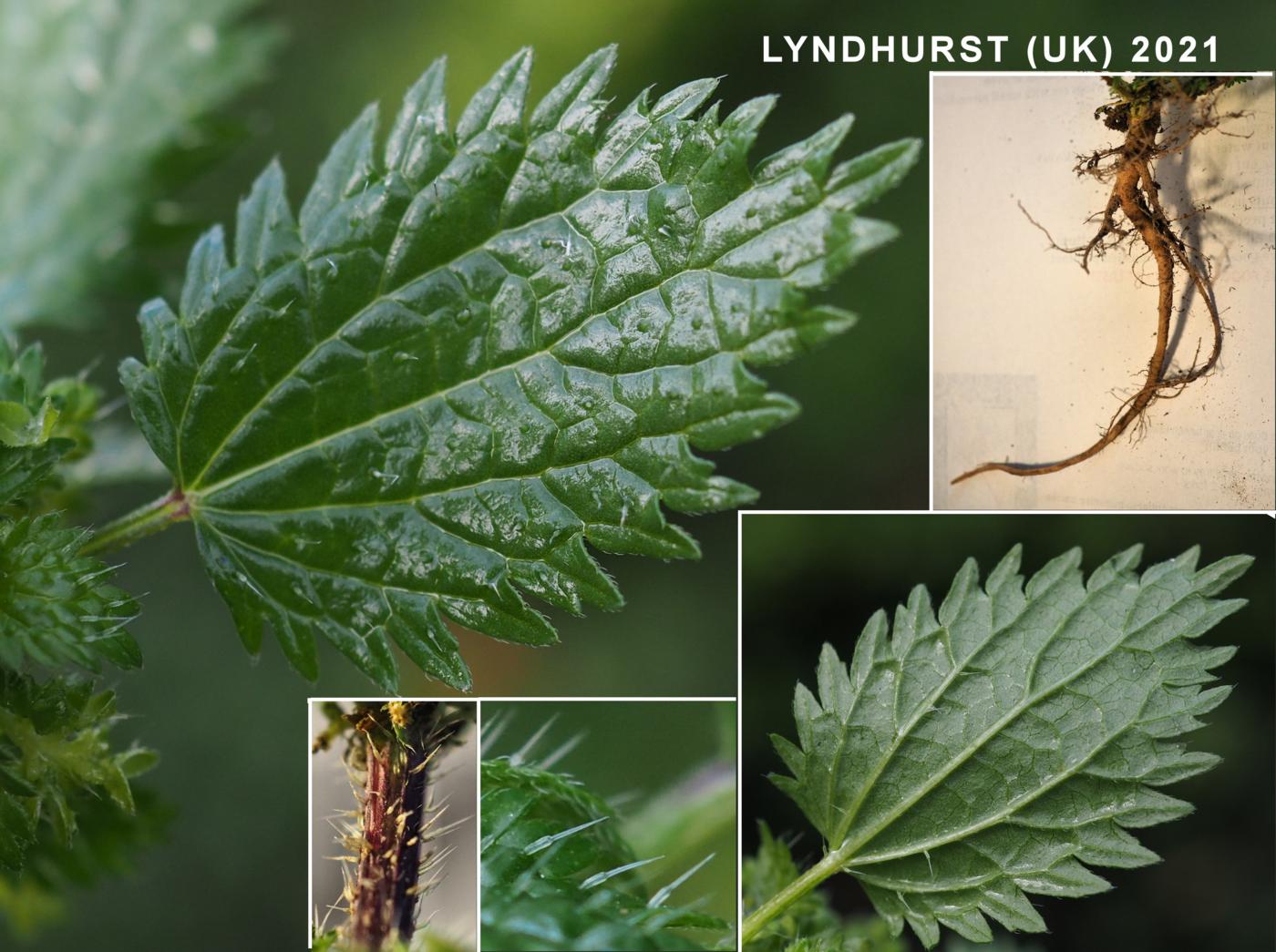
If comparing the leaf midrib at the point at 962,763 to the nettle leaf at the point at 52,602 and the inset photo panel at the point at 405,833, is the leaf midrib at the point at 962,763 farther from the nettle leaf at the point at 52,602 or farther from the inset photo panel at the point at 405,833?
the nettle leaf at the point at 52,602

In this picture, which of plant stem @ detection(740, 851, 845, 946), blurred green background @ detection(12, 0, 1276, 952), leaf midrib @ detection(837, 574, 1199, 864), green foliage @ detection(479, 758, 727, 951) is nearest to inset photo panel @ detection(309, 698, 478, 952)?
green foliage @ detection(479, 758, 727, 951)

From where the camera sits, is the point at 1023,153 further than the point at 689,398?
Yes

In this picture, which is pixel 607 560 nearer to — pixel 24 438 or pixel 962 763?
pixel 962 763

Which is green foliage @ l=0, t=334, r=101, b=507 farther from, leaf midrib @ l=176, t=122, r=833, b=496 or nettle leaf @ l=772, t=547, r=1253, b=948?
nettle leaf @ l=772, t=547, r=1253, b=948

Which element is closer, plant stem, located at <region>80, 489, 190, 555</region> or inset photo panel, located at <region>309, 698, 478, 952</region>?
plant stem, located at <region>80, 489, 190, 555</region>

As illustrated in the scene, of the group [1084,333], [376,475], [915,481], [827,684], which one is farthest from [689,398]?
[915,481]

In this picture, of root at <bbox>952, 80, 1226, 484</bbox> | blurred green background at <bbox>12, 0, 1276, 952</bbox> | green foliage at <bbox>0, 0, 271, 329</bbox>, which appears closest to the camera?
green foliage at <bbox>0, 0, 271, 329</bbox>

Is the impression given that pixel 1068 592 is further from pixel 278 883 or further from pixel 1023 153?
pixel 278 883

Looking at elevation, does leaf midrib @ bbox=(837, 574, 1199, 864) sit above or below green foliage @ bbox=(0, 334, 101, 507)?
below
